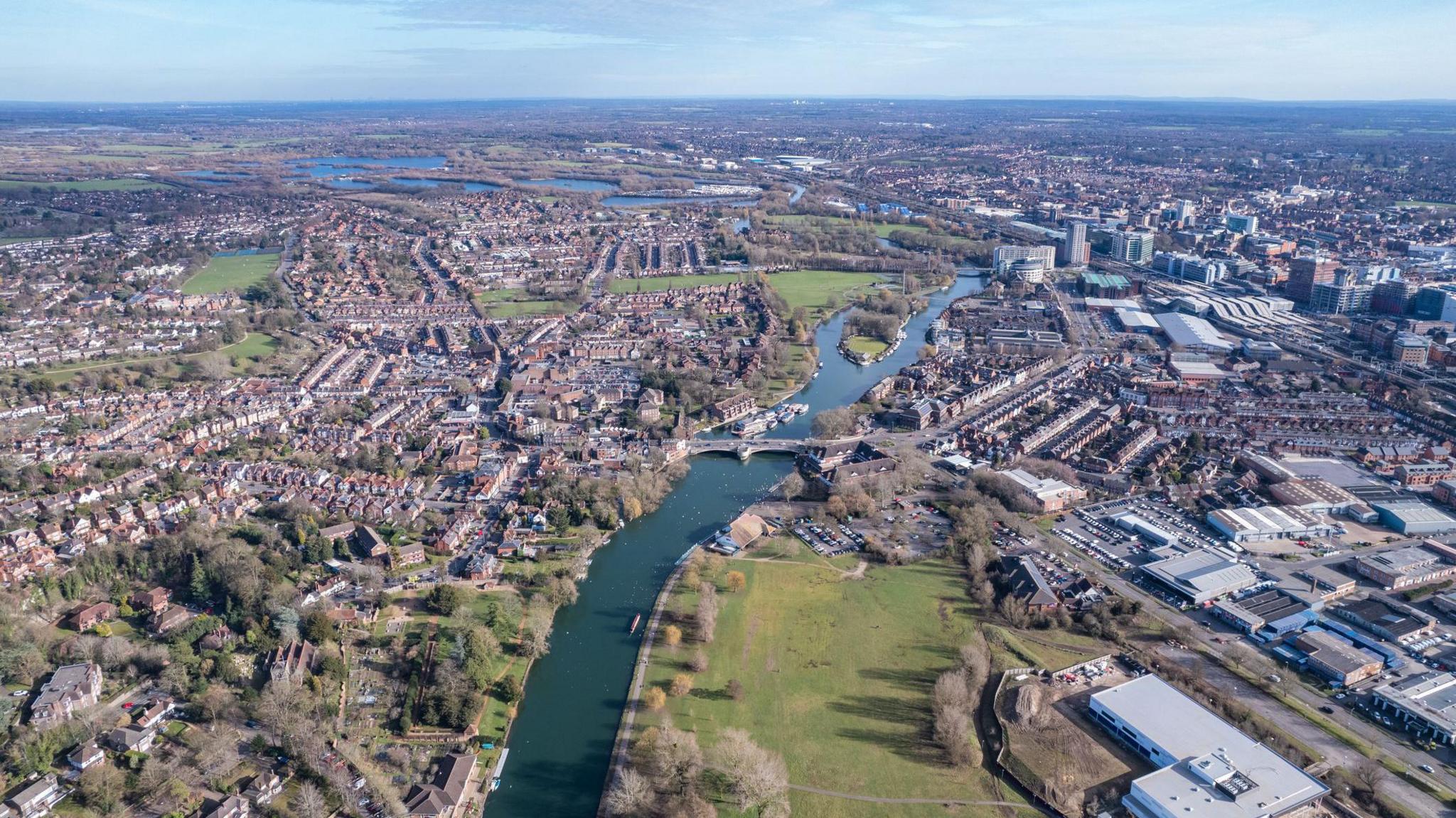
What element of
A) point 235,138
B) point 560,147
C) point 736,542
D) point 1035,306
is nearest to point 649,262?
point 1035,306

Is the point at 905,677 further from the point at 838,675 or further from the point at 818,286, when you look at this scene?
the point at 818,286

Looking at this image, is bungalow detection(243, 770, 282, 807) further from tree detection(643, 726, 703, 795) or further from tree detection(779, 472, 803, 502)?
tree detection(779, 472, 803, 502)

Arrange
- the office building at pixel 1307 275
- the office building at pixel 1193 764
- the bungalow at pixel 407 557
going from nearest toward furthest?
the office building at pixel 1193 764 → the bungalow at pixel 407 557 → the office building at pixel 1307 275

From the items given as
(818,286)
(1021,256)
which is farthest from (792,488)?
(1021,256)

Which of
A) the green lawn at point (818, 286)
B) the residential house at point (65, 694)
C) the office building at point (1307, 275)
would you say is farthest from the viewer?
the green lawn at point (818, 286)

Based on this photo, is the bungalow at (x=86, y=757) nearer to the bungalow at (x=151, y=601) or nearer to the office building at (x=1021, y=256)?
the bungalow at (x=151, y=601)

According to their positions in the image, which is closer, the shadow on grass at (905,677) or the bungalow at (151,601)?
the shadow on grass at (905,677)

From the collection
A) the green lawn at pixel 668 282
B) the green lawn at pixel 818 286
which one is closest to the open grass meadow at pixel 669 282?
the green lawn at pixel 668 282
